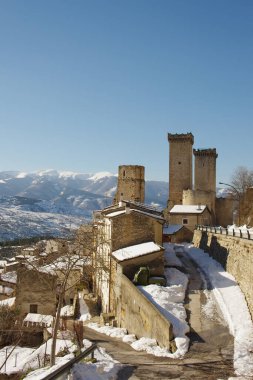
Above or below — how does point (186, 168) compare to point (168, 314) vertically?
above

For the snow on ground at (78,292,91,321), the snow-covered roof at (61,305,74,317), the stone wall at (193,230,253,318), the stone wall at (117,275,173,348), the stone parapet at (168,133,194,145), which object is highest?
the stone parapet at (168,133,194,145)

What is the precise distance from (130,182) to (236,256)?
2977 centimetres

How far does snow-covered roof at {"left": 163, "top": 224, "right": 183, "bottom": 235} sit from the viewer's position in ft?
183

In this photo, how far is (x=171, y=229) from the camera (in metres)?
57.2

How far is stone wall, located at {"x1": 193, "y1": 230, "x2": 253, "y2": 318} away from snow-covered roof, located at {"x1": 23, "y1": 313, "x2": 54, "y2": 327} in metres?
15.6

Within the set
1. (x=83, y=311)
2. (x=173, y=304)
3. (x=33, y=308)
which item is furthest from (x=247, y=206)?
(x=173, y=304)

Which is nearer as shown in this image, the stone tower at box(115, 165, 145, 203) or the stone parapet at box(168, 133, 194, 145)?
the stone tower at box(115, 165, 145, 203)

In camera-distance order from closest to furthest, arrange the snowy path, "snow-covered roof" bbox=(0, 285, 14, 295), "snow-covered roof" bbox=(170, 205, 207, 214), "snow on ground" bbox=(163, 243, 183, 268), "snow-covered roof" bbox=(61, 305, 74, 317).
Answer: the snowy path, "snow on ground" bbox=(163, 243, 183, 268), "snow-covered roof" bbox=(61, 305, 74, 317), "snow-covered roof" bbox=(0, 285, 14, 295), "snow-covered roof" bbox=(170, 205, 207, 214)

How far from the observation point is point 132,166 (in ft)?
192

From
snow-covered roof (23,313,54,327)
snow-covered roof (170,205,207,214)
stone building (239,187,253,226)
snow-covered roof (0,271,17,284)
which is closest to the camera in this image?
snow-covered roof (23,313,54,327)

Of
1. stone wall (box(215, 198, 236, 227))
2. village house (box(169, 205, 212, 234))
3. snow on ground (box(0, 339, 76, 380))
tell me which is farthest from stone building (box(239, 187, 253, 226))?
snow on ground (box(0, 339, 76, 380))

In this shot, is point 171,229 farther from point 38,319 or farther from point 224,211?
point 38,319

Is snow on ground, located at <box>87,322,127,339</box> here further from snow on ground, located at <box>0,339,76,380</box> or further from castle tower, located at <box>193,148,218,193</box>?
castle tower, located at <box>193,148,218,193</box>

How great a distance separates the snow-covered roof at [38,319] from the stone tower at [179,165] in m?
39.8
